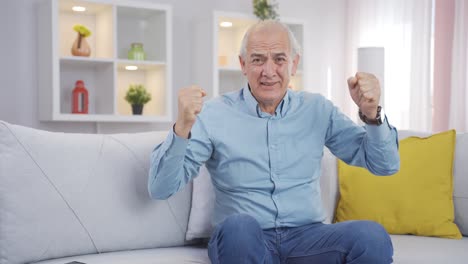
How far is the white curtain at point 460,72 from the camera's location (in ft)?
12.7

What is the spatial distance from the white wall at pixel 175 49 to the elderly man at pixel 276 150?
2.28 metres

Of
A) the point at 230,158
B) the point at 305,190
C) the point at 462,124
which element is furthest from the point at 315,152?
the point at 462,124

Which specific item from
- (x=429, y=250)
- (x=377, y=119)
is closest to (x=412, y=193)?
(x=429, y=250)

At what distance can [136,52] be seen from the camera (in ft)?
13.3

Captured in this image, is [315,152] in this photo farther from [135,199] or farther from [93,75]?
[93,75]

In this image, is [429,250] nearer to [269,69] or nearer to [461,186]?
[461,186]

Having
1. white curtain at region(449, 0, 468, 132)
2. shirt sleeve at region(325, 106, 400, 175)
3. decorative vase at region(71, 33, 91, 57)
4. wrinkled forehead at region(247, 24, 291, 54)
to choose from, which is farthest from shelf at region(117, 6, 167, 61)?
shirt sleeve at region(325, 106, 400, 175)

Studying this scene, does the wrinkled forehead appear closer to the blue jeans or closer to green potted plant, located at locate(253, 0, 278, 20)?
the blue jeans

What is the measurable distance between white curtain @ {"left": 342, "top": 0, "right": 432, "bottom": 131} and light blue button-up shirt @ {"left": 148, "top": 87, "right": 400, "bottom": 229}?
2.29 meters

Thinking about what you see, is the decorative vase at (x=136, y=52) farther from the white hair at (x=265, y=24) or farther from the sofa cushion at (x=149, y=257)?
the sofa cushion at (x=149, y=257)

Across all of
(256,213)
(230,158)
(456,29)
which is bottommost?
(256,213)

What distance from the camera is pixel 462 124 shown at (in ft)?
12.8

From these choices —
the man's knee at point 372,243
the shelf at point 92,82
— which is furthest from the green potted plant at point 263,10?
the man's knee at point 372,243

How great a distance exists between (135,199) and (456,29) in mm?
2858
